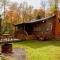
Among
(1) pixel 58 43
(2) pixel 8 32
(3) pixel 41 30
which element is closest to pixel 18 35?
(2) pixel 8 32

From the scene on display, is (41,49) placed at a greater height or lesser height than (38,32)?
lesser

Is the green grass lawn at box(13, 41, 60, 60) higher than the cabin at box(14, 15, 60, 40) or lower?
lower

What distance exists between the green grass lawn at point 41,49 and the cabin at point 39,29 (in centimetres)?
7

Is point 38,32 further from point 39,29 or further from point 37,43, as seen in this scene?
point 37,43

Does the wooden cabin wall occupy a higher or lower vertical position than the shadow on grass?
higher

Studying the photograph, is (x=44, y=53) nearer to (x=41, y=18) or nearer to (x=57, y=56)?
(x=57, y=56)

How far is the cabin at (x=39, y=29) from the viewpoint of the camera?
9.07ft

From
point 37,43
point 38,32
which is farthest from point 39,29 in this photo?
point 37,43

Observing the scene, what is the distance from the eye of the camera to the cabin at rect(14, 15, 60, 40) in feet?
9.07

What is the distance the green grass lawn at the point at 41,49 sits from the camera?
8.86ft

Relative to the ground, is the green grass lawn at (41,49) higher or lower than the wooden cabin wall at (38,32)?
lower

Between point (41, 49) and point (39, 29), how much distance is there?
0.87ft

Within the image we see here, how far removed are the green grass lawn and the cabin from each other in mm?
71

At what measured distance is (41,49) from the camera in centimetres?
273
